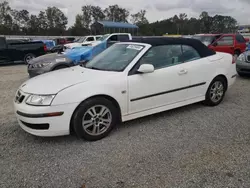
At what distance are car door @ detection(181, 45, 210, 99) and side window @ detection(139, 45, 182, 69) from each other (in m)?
0.15

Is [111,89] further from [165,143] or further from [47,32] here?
[47,32]

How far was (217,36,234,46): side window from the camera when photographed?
453 inches

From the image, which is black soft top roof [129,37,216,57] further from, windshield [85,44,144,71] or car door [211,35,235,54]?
car door [211,35,235,54]

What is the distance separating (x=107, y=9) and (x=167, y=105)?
8004cm

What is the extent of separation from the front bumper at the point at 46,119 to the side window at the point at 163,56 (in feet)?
4.83

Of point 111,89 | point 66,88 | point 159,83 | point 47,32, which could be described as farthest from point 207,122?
point 47,32

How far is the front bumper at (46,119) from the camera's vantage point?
2975 millimetres

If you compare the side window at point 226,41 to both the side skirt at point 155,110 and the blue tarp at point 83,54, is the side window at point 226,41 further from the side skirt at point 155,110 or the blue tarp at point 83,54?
the side skirt at point 155,110

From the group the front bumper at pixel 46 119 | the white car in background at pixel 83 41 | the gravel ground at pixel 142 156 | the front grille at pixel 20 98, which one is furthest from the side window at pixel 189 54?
the white car in background at pixel 83 41

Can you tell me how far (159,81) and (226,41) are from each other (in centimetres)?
943

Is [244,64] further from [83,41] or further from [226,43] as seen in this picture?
[83,41]

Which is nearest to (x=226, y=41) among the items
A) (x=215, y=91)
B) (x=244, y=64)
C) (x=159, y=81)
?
(x=244, y=64)

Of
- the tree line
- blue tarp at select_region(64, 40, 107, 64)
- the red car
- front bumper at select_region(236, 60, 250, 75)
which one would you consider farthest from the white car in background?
the tree line

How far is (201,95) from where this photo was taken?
4.48 metres
